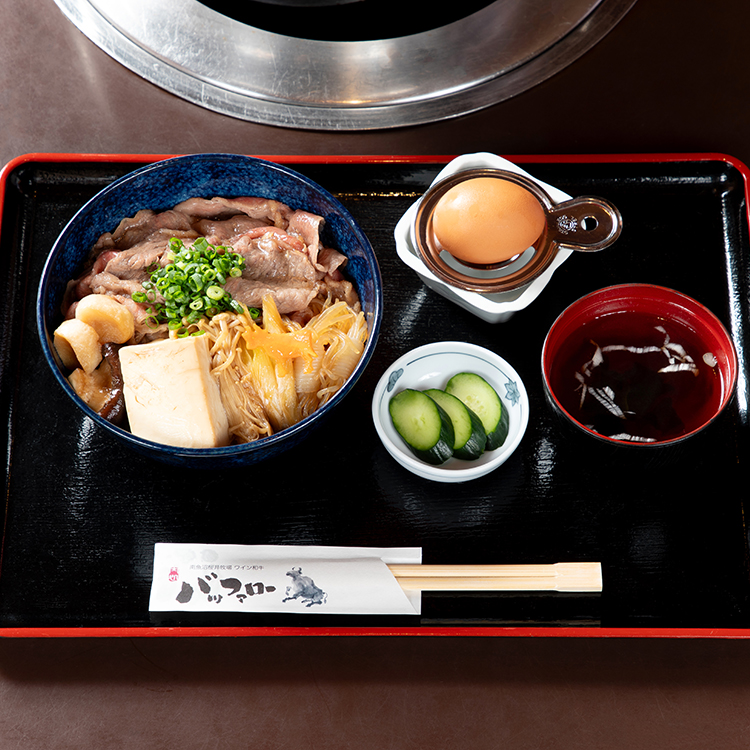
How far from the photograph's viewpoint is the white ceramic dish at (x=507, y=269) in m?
1.71

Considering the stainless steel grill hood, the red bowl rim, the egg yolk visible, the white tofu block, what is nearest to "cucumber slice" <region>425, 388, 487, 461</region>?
the red bowl rim

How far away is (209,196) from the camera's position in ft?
6.01

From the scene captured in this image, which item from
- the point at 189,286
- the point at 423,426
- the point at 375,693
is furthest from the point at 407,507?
the point at 189,286

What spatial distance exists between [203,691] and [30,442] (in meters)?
0.72

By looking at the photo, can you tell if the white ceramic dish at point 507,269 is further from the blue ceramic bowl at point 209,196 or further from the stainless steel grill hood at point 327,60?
the stainless steel grill hood at point 327,60

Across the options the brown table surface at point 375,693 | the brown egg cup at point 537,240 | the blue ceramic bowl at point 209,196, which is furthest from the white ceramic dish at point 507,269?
the brown table surface at point 375,693

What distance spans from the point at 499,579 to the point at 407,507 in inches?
10.4

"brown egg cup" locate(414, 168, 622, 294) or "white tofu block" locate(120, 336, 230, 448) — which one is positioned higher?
"brown egg cup" locate(414, 168, 622, 294)

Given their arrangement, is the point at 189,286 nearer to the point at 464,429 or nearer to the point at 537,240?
the point at 464,429

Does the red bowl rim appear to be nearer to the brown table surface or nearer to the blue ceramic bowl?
the blue ceramic bowl

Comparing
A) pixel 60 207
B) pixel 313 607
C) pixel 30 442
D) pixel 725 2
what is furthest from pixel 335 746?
pixel 725 2

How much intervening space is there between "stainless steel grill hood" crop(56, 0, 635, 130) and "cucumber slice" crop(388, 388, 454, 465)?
2.85 ft

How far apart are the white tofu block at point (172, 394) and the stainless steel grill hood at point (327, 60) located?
865mm

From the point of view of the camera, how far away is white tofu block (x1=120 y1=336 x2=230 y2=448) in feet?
5.07
